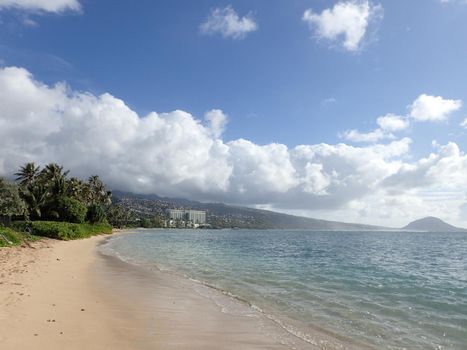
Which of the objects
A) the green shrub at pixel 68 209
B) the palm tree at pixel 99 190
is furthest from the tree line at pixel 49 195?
the palm tree at pixel 99 190

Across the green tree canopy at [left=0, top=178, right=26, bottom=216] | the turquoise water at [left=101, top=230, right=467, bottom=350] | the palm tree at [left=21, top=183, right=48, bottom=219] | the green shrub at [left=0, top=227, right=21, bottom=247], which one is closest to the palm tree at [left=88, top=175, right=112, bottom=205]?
the palm tree at [left=21, top=183, right=48, bottom=219]

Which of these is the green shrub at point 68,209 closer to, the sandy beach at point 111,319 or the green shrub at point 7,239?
the green shrub at point 7,239

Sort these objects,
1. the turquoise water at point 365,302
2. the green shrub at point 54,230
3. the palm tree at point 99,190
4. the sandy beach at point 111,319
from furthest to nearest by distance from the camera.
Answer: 1. the palm tree at point 99,190
2. the green shrub at point 54,230
3. the turquoise water at point 365,302
4. the sandy beach at point 111,319

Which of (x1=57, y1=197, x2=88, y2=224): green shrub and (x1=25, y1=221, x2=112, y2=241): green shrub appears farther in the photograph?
(x1=57, y1=197, x2=88, y2=224): green shrub

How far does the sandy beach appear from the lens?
8.35 meters

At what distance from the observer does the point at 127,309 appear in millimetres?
12227

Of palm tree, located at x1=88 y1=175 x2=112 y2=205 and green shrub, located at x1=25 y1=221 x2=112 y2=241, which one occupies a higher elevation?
palm tree, located at x1=88 y1=175 x2=112 y2=205

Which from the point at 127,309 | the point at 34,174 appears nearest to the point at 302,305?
the point at 127,309

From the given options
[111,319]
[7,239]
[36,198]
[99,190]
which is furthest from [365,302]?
[99,190]

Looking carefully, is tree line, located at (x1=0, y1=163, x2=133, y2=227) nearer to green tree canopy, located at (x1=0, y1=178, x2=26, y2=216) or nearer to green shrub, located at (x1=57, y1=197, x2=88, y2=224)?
green shrub, located at (x1=57, y1=197, x2=88, y2=224)

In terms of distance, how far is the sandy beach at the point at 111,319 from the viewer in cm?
835

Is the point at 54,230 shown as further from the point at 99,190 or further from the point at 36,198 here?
the point at 99,190

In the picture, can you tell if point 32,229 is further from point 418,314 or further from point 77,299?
point 418,314

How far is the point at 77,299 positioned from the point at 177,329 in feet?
15.7
